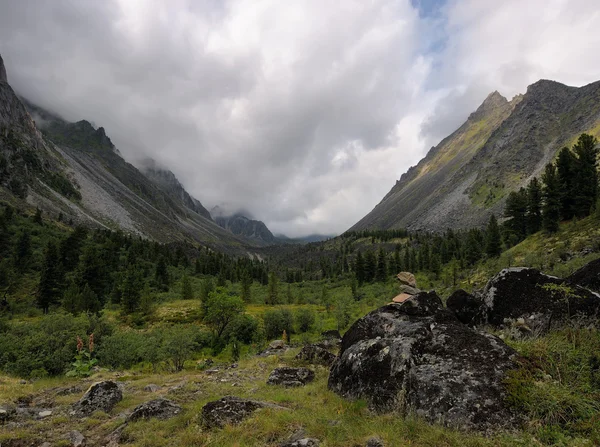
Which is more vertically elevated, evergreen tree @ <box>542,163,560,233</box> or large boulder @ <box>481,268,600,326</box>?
evergreen tree @ <box>542,163,560,233</box>

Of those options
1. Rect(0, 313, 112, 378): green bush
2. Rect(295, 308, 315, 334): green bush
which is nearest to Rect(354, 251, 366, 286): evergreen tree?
Rect(295, 308, 315, 334): green bush

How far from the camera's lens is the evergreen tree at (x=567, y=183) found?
4738 cm

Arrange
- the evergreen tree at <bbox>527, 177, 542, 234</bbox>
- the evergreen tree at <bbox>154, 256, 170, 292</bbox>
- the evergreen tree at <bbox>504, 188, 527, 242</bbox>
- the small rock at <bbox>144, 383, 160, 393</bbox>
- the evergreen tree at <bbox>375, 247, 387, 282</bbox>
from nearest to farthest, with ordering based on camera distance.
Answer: the small rock at <bbox>144, 383, 160, 393</bbox>, the evergreen tree at <bbox>527, 177, 542, 234</bbox>, the evergreen tree at <bbox>504, 188, 527, 242</bbox>, the evergreen tree at <bbox>154, 256, 170, 292</bbox>, the evergreen tree at <bbox>375, 247, 387, 282</bbox>

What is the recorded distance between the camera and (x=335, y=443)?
648 centimetres

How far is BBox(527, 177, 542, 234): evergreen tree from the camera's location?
57.9 meters

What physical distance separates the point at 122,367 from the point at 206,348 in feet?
49.0

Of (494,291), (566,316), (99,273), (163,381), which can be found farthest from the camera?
(99,273)

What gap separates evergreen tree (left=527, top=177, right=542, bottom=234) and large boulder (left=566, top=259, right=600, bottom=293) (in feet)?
184

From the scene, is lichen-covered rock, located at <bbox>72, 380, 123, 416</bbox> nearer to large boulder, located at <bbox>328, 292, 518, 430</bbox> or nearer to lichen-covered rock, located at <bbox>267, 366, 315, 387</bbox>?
lichen-covered rock, located at <bbox>267, 366, 315, 387</bbox>

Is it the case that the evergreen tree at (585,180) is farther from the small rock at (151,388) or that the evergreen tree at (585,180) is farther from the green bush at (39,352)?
the green bush at (39,352)

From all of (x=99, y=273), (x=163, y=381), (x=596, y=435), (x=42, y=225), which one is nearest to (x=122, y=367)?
(x=163, y=381)

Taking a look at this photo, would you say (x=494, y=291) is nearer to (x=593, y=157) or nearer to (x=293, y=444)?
(x=293, y=444)

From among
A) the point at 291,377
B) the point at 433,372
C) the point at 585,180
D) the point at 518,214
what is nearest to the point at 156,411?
the point at 291,377

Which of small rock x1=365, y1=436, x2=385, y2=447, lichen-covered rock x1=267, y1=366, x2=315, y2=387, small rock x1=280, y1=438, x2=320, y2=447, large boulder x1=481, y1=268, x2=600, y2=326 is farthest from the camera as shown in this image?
lichen-covered rock x1=267, y1=366, x2=315, y2=387
